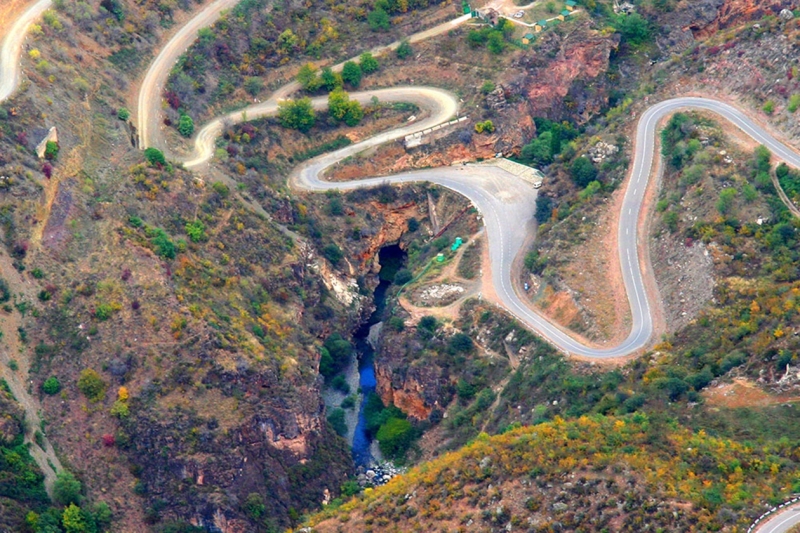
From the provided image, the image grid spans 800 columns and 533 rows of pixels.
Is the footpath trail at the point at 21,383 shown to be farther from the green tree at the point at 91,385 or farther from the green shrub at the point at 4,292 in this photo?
the green tree at the point at 91,385

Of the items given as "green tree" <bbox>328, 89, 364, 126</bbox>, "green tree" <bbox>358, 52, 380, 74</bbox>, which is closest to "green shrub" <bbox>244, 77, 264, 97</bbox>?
"green tree" <bbox>328, 89, 364, 126</bbox>

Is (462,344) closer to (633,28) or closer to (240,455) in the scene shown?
(240,455)

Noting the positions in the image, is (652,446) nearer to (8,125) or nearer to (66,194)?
(66,194)

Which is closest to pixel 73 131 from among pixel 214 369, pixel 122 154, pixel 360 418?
pixel 122 154

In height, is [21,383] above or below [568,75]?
below

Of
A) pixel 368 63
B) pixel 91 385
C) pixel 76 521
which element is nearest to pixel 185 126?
pixel 368 63

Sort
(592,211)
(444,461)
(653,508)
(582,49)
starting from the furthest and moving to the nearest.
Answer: (582,49)
(592,211)
(444,461)
(653,508)
